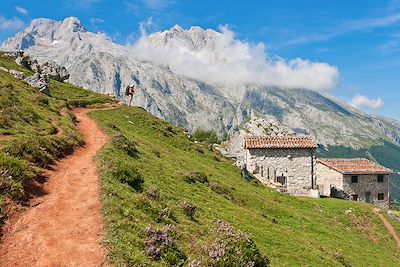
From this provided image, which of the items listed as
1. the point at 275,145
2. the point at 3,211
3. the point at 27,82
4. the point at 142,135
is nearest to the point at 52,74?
the point at 27,82

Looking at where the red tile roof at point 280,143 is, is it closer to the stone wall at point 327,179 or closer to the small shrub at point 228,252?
the stone wall at point 327,179

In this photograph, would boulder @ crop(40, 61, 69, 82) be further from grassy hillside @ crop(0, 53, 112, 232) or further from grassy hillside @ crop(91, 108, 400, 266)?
grassy hillside @ crop(91, 108, 400, 266)

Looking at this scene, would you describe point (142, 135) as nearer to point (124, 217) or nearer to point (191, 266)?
point (124, 217)

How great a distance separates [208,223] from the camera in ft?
68.9

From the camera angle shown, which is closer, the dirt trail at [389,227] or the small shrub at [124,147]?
the small shrub at [124,147]

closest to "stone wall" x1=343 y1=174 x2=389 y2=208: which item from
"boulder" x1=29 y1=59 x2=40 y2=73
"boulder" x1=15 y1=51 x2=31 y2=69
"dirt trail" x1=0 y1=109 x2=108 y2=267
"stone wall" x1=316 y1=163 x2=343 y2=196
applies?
"stone wall" x1=316 y1=163 x2=343 y2=196

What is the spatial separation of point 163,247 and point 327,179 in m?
62.9

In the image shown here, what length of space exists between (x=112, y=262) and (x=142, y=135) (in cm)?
3833

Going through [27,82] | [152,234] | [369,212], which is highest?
[27,82]

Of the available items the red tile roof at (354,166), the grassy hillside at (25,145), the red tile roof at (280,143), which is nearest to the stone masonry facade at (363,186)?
the red tile roof at (354,166)

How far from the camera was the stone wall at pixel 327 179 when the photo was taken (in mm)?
68188

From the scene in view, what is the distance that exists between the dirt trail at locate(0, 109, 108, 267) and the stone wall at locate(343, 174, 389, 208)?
57236 millimetres

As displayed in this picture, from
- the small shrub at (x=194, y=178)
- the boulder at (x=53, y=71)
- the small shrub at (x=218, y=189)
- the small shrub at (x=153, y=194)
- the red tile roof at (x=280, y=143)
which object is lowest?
the small shrub at (x=218, y=189)

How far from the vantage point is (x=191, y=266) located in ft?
43.7
